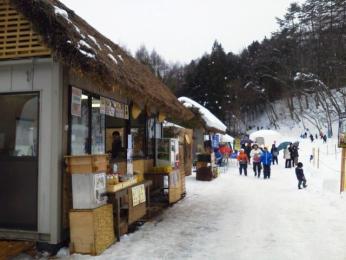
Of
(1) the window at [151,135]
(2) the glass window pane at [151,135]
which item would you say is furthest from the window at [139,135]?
(2) the glass window pane at [151,135]

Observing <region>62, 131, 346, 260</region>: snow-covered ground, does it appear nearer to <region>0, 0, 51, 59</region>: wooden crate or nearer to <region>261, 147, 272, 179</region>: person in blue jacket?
<region>0, 0, 51, 59</region>: wooden crate

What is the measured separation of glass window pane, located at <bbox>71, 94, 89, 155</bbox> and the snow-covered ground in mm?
1831

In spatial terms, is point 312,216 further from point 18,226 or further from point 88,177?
point 18,226

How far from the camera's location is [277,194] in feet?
49.6

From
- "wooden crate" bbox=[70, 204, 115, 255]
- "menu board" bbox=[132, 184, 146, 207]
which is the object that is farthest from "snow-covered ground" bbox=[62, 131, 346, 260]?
"menu board" bbox=[132, 184, 146, 207]

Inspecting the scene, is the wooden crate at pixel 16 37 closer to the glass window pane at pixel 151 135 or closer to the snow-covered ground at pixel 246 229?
the snow-covered ground at pixel 246 229

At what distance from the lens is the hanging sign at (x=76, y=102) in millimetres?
7492

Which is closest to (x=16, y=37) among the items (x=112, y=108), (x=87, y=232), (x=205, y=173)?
(x=112, y=108)

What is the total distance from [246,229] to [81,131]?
3.98 metres

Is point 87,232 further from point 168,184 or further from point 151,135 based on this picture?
point 151,135

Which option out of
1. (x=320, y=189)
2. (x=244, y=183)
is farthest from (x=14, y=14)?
(x=244, y=183)

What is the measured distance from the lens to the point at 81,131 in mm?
7984

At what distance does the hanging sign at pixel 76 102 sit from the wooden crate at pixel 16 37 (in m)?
0.86

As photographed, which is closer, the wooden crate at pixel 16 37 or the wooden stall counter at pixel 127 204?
the wooden crate at pixel 16 37
